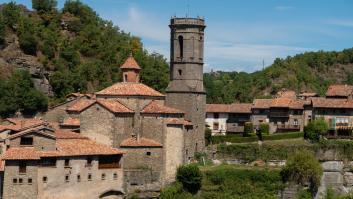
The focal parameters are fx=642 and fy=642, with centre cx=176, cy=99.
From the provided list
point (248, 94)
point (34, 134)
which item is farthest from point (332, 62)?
point (34, 134)

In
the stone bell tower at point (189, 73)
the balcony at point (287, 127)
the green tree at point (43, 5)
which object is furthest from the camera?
the green tree at point (43, 5)

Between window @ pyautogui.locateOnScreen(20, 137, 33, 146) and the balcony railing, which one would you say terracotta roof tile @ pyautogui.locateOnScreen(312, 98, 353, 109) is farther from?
window @ pyautogui.locateOnScreen(20, 137, 33, 146)

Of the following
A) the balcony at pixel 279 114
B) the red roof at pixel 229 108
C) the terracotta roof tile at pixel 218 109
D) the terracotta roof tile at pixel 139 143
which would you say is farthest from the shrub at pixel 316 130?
the terracotta roof tile at pixel 218 109

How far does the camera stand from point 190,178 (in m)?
51.1

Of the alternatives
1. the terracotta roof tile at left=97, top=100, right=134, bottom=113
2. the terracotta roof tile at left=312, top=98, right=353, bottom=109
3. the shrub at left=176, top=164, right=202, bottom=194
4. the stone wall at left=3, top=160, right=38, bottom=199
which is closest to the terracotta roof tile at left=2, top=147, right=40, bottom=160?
the stone wall at left=3, top=160, right=38, bottom=199

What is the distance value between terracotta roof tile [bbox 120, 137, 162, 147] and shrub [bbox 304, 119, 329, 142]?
1601 cm

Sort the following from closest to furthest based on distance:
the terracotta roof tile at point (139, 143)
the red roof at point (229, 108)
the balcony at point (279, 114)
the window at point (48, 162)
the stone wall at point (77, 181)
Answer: the window at point (48, 162), the stone wall at point (77, 181), the terracotta roof tile at point (139, 143), the balcony at point (279, 114), the red roof at point (229, 108)

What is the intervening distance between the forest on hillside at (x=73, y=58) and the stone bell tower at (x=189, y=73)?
25584mm

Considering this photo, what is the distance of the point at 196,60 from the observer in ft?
200

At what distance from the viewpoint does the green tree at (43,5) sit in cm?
10531

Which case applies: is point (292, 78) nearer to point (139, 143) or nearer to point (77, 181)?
point (139, 143)

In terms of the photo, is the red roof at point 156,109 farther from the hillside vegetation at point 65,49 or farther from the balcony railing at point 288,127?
the hillside vegetation at point 65,49

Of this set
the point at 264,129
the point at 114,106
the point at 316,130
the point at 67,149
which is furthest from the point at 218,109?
the point at 67,149

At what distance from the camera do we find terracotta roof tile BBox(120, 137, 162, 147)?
52406mm
